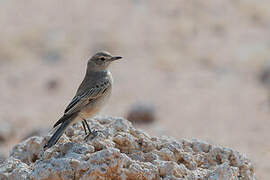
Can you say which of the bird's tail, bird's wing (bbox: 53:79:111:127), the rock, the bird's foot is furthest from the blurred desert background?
the bird's foot

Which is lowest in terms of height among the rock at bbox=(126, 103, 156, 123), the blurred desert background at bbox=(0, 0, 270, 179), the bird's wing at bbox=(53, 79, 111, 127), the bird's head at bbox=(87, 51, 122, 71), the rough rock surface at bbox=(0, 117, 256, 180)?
the rough rock surface at bbox=(0, 117, 256, 180)

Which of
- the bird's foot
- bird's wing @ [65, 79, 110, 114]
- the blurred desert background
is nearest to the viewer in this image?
the bird's foot

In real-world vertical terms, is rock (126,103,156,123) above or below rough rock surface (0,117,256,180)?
above

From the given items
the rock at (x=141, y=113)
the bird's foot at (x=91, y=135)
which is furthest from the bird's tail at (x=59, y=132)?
the rock at (x=141, y=113)

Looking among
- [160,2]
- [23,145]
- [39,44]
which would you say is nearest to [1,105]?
[39,44]

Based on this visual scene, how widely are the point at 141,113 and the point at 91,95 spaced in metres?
8.09

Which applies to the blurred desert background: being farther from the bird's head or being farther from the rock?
the bird's head

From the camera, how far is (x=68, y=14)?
831 inches

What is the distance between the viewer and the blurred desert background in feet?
49.3

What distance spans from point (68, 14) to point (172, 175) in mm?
16392

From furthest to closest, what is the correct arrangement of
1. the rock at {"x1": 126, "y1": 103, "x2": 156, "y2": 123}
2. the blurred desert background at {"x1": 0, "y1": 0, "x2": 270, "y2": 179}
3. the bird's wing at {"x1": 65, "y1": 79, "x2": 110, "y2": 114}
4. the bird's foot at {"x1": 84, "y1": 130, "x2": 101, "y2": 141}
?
the blurred desert background at {"x1": 0, "y1": 0, "x2": 270, "y2": 179}
the rock at {"x1": 126, "y1": 103, "x2": 156, "y2": 123}
the bird's wing at {"x1": 65, "y1": 79, "x2": 110, "y2": 114}
the bird's foot at {"x1": 84, "y1": 130, "x2": 101, "y2": 141}

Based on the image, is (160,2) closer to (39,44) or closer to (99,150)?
(39,44)

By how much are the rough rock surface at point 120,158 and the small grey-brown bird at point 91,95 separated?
193mm

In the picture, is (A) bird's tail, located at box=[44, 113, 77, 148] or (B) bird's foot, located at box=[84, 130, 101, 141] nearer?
(A) bird's tail, located at box=[44, 113, 77, 148]
